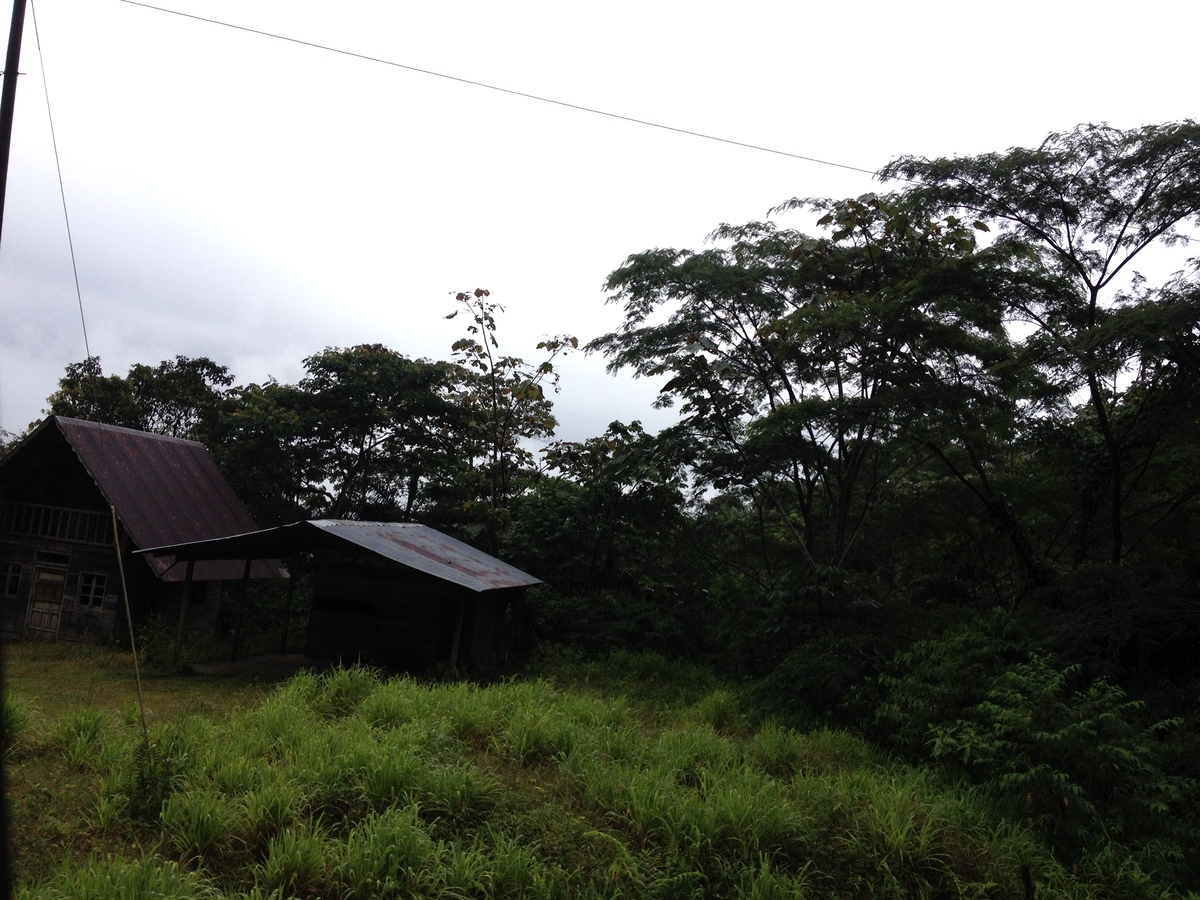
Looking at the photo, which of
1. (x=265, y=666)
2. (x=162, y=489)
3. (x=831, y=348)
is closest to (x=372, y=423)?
(x=162, y=489)

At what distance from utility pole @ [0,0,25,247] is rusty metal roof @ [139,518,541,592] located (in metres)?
6.72

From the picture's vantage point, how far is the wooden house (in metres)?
16.1

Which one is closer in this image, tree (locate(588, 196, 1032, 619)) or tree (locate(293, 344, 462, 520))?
tree (locate(588, 196, 1032, 619))

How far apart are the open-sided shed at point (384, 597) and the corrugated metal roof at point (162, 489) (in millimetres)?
3124

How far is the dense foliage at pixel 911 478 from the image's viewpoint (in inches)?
333

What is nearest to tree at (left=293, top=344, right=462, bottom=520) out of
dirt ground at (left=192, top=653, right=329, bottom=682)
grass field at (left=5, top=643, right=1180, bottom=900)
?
dirt ground at (left=192, top=653, right=329, bottom=682)

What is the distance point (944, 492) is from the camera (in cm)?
1463

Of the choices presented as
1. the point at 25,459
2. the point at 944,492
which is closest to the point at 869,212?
the point at 944,492

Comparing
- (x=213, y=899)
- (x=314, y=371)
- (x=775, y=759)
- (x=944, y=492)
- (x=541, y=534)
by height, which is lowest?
(x=213, y=899)

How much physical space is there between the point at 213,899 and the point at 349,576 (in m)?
9.79

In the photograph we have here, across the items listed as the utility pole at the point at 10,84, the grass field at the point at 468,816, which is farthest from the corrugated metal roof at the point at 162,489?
the utility pole at the point at 10,84

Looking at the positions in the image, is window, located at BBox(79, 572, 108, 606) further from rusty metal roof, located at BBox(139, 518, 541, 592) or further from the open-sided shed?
the open-sided shed

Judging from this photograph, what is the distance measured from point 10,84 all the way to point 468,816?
641cm

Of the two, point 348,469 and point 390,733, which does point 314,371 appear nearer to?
point 348,469
